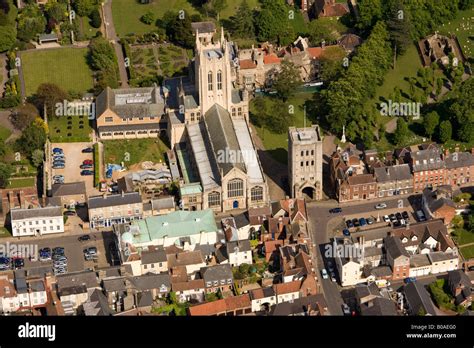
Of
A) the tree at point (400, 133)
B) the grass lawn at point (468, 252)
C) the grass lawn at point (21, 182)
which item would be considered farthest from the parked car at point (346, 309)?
the grass lawn at point (21, 182)

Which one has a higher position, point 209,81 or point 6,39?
point 6,39

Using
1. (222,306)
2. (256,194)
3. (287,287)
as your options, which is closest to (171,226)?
(256,194)

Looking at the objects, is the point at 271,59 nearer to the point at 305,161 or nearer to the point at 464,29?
the point at 305,161

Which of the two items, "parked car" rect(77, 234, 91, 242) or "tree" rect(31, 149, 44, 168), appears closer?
"parked car" rect(77, 234, 91, 242)

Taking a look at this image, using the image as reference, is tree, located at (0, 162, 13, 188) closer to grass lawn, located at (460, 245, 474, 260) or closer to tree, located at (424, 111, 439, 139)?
tree, located at (424, 111, 439, 139)

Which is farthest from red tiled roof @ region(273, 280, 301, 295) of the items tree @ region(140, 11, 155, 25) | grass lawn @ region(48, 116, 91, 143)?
tree @ region(140, 11, 155, 25)

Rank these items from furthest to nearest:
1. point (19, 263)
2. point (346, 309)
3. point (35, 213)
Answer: point (35, 213), point (19, 263), point (346, 309)
